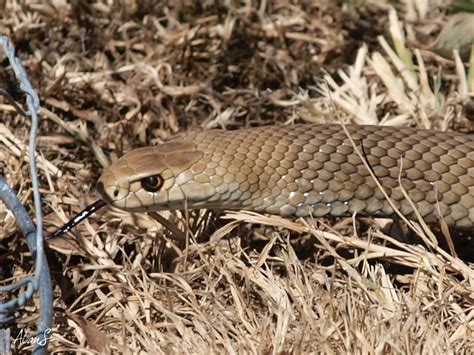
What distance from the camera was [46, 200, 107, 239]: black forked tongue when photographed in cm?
367

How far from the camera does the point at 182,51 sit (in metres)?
4.79

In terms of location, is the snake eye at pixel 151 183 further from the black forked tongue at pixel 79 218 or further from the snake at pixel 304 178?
the black forked tongue at pixel 79 218

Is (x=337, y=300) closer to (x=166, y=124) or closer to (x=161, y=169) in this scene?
(x=161, y=169)

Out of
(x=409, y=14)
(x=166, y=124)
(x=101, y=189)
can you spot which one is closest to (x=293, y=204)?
(x=101, y=189)

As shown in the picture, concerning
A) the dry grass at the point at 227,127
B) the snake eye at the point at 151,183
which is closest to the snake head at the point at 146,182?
the snake eye at the point at 151,183

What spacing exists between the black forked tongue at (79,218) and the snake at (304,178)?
8 cm

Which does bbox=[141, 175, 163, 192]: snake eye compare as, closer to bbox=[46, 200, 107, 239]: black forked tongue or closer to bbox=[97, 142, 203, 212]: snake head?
bbox=[97, 142, 203, 212]: snake head

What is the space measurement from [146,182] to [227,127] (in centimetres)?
94

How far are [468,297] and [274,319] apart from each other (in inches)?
24.9

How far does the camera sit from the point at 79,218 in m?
3.68

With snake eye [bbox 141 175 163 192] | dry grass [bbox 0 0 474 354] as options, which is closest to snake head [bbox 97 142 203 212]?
snake eye [bbox 141 175 163 192]

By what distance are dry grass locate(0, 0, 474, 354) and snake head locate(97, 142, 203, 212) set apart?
0.13 meters

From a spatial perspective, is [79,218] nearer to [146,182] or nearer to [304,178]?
[146,182]

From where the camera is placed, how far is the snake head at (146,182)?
3.62 metres
